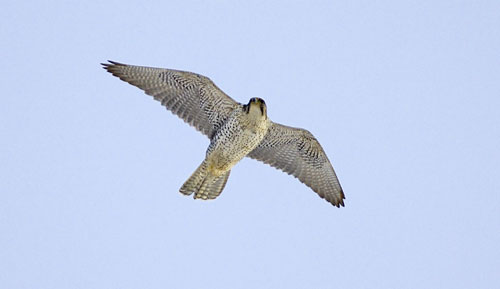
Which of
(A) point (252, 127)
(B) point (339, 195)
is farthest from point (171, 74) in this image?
(B) point (339, 195)

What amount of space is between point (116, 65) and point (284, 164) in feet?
10.4

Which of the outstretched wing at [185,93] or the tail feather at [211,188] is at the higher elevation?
the outstretched wing at [185,93]

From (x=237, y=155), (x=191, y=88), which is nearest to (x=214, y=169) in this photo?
(x=237, y=155)

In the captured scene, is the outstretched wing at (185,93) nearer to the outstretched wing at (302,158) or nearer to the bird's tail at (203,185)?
the bird's tail at (203,185)

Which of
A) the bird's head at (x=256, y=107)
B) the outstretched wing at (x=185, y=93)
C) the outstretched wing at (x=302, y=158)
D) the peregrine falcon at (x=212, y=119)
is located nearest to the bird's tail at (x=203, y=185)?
the peregrine falcon at (x=212, y=119)

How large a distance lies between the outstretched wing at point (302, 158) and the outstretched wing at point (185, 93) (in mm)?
1008

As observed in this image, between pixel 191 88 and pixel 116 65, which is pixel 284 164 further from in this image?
pixel 116 65

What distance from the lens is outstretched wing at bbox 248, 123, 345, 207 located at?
13.1 m

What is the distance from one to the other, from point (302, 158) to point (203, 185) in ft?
5.91

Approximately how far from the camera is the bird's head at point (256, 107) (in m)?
11.7

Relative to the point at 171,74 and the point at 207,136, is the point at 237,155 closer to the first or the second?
the point at 207,136

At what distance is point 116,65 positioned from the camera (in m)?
12.0

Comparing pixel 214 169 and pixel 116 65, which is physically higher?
pixel 116 65

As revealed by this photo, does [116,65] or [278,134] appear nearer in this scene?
[116,65]
